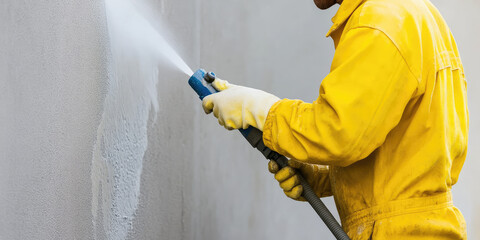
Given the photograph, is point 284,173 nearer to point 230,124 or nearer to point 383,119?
point 230,124

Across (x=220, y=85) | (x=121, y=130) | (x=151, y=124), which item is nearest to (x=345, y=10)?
(x=220, y=85)

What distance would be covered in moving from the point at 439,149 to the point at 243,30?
1598 mm

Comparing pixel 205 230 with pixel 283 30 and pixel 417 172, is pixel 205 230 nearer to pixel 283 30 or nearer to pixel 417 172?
pixel 283 30

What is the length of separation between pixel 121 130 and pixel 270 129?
0.66m

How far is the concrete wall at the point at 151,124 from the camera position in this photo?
1.55m

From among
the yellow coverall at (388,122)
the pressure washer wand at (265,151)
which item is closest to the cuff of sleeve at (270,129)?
the yellow coverall at (388,122)

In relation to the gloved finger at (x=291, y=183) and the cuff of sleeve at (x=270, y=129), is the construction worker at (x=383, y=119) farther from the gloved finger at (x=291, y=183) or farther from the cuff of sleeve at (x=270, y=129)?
the gloved finger at (x=291, y=183)

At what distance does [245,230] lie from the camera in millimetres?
3113

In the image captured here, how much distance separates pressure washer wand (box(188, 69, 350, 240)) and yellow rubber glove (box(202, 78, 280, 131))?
1.6 inches

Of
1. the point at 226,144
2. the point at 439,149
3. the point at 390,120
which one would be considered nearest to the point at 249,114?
the point at 390,120

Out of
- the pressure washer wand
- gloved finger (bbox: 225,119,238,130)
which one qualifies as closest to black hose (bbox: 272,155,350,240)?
the pressure washer wand

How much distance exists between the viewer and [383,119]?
159cm

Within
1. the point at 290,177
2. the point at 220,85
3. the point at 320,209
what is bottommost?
the point at 320,209

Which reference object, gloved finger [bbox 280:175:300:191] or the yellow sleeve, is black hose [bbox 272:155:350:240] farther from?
the yellow sleeve
